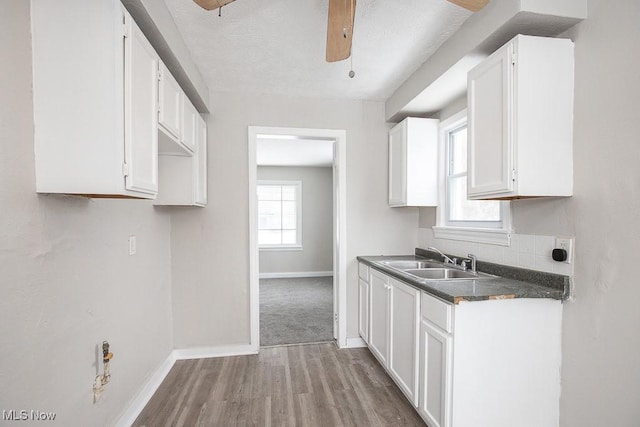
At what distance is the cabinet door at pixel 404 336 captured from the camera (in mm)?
1838

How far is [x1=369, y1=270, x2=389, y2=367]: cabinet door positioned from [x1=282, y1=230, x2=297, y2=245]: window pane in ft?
13.0

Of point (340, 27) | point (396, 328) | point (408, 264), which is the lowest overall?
point (396, 328)

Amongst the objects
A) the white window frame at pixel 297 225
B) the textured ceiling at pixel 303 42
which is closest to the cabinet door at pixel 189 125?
the textured ceiling at pixel 303 42

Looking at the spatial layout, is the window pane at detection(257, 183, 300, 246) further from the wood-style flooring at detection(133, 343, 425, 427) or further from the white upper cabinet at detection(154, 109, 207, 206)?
the white upper cabinet at detection(154, 109, 207, 206)

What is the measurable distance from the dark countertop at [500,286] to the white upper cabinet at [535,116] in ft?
1.59

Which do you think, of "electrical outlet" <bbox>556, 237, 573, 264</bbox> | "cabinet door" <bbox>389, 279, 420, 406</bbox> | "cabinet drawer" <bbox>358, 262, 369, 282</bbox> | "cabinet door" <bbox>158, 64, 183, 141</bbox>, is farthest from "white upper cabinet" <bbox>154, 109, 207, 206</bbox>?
"electrical outlet" <bbox>556, 237, 573, 264</bbox>

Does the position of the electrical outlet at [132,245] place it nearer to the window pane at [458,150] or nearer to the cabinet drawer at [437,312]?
the cabinet drawer at [437,312]

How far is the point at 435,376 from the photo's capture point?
164 cm

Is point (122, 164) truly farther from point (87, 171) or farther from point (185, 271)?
point (185, 271)

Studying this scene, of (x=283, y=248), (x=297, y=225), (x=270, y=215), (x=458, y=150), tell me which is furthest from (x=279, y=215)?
(x=458, y=150)

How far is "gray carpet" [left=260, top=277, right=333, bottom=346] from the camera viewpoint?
10.4 feet

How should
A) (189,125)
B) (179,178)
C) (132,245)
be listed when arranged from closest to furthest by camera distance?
(132,245) < (189,125) < (179,178)

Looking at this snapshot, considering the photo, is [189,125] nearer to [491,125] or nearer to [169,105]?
[169,105]

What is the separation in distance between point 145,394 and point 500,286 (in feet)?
8.01
